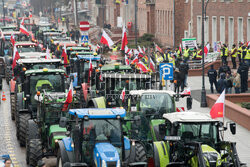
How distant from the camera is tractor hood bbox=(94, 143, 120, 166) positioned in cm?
1436

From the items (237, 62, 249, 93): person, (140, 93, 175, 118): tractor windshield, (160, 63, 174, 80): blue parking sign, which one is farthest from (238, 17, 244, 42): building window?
(140, 93, 175, 118): tractor windshield

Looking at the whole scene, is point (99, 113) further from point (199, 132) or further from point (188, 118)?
point (199, 132)

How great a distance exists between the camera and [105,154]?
1465 centimetres

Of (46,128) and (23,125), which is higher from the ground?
(46,128)

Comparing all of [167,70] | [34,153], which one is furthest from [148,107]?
[167,70]

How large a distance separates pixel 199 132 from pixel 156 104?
4497mm

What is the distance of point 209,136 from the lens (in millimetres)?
16344

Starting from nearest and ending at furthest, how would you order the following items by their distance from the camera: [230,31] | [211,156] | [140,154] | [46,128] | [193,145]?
[211,156]
[193,145]
[140,154]
[46,128]
[230,31]

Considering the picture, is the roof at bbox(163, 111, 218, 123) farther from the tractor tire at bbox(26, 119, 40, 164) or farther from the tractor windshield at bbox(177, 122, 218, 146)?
the tractor tire at bbox(26, 119, 40, 164)

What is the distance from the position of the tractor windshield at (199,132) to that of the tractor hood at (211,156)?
0.62 m

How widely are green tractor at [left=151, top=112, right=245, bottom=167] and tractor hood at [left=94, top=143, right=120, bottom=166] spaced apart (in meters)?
1.51

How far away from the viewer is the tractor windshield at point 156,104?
20.6 m

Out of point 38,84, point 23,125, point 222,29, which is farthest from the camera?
point 222,29

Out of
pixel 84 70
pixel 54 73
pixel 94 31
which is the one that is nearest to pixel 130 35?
pixel 94 31
